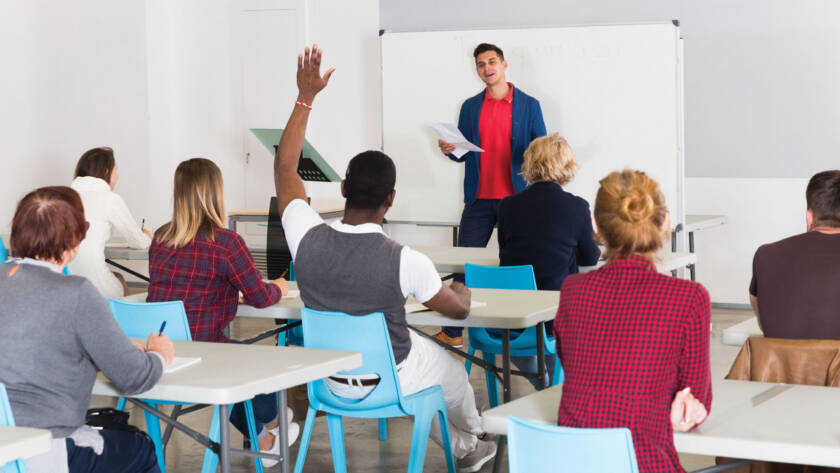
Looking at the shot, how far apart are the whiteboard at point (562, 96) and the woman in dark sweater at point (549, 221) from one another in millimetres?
2628

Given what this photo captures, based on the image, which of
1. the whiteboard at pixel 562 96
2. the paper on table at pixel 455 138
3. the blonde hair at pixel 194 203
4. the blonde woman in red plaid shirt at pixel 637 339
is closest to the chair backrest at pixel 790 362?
the blonde woman in red plaid shirt at pixel 637 339

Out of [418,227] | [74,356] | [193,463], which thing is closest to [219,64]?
[418,227]

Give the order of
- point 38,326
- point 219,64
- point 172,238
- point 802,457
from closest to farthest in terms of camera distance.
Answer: point 802,457 < point 38,326 < point 172,238 < point 219,64

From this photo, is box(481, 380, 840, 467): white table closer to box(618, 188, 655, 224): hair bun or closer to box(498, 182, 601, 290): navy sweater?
box(618, 188, 655, 224): hair bun

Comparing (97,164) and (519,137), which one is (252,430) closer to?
(97,164)

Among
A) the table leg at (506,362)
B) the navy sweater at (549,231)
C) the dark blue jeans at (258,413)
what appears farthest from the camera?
the navy sweater at (549,231)

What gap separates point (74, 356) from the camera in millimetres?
2342

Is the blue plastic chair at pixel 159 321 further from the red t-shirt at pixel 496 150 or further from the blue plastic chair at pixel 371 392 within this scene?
the red t-shirt at pixel 496 150

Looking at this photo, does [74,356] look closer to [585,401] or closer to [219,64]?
[585,401]

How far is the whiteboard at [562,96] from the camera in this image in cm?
664

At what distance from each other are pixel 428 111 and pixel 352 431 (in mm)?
3294

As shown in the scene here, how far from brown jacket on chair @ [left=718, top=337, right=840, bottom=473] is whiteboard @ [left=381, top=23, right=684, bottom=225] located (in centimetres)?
409

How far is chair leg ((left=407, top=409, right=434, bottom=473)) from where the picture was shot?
3.03m

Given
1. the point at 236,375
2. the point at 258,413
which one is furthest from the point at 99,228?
the point at 236,375
